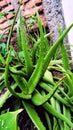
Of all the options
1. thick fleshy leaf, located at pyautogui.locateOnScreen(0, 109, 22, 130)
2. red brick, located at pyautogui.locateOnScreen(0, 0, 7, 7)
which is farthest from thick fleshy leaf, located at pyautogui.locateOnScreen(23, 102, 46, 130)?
red brick, located at pyautogui.locateOnScreen(0, 0, 7, 7)

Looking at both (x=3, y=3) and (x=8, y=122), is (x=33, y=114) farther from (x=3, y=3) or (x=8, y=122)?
(x=3, y=3)

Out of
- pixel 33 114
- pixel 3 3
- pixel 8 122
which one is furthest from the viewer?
pixel 3 3

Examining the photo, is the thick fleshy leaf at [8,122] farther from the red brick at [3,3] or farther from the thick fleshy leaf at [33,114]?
the red brick at [3,3]

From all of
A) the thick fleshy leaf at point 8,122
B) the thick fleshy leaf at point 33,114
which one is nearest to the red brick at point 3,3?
the thick fleshy leaf at point 33,114

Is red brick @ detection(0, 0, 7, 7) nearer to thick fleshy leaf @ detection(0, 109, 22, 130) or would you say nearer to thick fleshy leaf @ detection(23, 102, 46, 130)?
thick fleshy leaf @ detection(23, 102, 46, 130)

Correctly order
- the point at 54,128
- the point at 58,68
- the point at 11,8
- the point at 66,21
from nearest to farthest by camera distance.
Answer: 1. the point at 54,128
2. the point at 58,68
3. the point at 66,21
4. the point at 11,8

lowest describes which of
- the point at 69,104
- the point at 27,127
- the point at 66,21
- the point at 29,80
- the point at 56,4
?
the point at 27,127

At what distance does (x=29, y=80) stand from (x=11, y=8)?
1.07 m

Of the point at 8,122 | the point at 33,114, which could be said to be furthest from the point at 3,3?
the point at 8,122

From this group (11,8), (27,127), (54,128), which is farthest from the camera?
(11,8)

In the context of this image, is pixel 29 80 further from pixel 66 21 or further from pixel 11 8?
pixel 11 8

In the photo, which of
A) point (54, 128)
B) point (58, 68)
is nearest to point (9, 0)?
point (58, 68)

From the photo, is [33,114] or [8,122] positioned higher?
[8,122]

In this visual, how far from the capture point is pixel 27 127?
1167 millimetres
